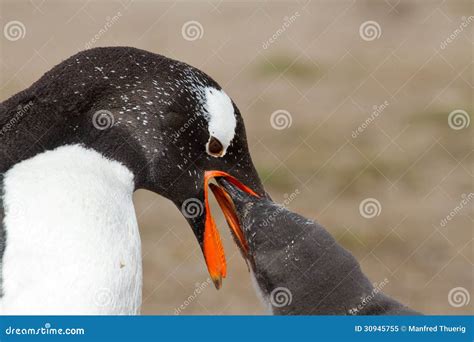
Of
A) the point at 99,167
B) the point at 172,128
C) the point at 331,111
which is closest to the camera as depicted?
the point at 99,167

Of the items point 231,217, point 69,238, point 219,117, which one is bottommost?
point 69,238

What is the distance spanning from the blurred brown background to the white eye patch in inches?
77.8

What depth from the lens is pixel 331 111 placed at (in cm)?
604

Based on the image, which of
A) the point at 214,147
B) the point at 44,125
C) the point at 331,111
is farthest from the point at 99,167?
the point at 331,111

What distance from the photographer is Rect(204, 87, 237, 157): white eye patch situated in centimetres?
228

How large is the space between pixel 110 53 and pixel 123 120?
15cm

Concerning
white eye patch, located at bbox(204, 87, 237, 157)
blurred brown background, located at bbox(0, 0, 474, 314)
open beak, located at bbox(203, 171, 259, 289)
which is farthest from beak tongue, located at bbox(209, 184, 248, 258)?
blurred brown background, located at bbox(0, 0, 474, 314)

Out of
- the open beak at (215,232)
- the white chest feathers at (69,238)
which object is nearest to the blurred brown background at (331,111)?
the open beak at (215,232)

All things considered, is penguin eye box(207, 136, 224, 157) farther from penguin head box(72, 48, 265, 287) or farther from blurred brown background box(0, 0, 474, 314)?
blurred brown background box(0, 0, 474, 314)

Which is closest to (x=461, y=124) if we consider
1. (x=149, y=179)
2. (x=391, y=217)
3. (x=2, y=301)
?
(x=391, y=217)

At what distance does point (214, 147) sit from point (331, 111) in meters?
3.75

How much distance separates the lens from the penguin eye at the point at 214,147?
232cm

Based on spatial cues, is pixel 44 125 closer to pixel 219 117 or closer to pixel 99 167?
pixel 99 167

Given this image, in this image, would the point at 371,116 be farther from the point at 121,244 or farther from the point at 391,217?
the point at 121,244
